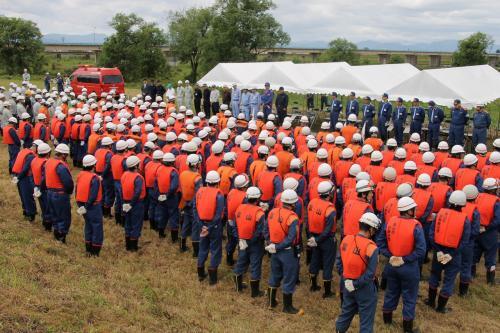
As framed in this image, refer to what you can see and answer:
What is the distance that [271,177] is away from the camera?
870 centimetres

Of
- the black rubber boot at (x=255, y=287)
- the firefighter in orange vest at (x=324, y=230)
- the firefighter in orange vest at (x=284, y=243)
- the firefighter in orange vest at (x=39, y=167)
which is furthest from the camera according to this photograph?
the firefighter in orange vest at (x=39, y=167)

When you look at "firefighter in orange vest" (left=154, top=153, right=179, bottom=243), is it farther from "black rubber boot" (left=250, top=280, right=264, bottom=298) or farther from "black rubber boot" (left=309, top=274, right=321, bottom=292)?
"black rubber boot" (left=309, top=274, right=321, bottom=292)

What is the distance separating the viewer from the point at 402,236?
6242 millimetres

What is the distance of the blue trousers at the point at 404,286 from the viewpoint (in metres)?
6.30

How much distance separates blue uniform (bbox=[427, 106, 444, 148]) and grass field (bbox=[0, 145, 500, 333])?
807 centimetres

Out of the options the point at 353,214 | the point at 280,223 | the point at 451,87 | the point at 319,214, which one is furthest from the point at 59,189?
the point at 451,87

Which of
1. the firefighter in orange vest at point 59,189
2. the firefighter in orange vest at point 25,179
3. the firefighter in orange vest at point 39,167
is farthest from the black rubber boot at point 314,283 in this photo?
the firefighter in orange vest at point 25,179

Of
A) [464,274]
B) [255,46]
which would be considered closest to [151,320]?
[464,274]

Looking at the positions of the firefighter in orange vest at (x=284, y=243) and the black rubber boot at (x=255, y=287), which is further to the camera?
the black rubber boot at (x=255, y=287)

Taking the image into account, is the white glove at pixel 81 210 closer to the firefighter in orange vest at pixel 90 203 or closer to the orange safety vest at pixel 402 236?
the firefighter in orange vest at pixel 90 203

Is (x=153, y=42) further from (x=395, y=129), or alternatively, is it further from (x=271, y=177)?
(x=271, y=177)

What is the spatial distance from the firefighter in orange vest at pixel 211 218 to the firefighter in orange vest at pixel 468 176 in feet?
16.6

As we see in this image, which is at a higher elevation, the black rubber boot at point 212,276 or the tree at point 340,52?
the tree at point 340,52

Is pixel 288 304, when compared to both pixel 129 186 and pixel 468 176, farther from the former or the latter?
pixel 468 176
